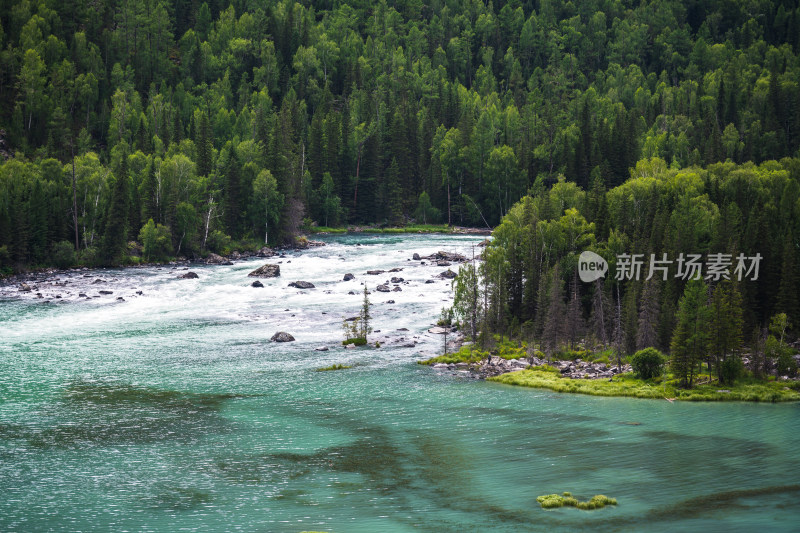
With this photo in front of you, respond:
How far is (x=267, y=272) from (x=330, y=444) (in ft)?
228

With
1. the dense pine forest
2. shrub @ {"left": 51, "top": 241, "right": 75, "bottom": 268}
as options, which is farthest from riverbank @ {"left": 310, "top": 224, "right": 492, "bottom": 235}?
shrub @ {"left": 51, "top": 241, "right": 75, "bottom": 268}

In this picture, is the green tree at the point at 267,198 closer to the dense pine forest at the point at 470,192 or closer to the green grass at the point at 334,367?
the dense pine forest at the point at 470,192

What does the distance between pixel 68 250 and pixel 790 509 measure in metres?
108

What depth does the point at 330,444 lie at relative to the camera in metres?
50.6

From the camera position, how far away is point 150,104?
642 feet

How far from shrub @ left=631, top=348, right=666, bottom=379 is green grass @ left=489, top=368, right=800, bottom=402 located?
0.81m

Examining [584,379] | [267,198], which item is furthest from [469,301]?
[267,198]

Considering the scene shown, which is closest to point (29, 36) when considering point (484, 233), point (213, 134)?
point (213, 134)

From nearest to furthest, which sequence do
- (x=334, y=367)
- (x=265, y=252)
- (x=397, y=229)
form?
1. (x=334, y=367)
2. (x=265, y=252)
3. (x=397, y=229)

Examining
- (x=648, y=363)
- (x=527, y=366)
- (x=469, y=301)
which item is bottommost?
(x=527, y=366)

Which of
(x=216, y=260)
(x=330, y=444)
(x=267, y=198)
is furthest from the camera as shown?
(x=267, y=198)

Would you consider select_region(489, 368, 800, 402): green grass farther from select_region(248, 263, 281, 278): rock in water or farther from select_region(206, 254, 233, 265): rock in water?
select_region(206, 254, 233, 265): rock in water

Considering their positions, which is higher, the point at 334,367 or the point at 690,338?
the point at 690,338

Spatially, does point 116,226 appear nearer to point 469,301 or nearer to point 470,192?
point 469,301
